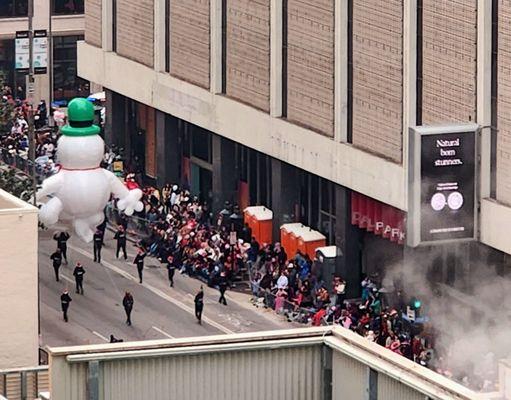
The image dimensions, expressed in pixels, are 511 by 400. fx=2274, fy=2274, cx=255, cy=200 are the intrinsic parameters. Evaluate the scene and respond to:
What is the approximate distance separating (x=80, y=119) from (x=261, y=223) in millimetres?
31430

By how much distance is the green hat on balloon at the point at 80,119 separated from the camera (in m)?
39.3

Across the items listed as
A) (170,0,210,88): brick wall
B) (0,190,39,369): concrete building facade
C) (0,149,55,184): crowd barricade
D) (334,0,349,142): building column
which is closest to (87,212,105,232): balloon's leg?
(0,190,39,369): concrete building facade

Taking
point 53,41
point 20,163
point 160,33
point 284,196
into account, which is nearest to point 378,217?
point 284,196

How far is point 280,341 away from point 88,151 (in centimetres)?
824

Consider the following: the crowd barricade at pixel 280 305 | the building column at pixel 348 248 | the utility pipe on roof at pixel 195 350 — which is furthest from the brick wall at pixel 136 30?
the utility pipe on roof at pixel 195 350

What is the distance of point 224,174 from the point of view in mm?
75312

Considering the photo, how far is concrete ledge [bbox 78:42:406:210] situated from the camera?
63000mm

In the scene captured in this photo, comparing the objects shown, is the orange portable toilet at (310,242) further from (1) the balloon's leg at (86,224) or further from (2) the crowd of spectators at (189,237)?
(1) the balloon's leg at (86,224)

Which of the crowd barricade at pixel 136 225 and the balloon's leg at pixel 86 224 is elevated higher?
the balloon's leg at pixel 86 224

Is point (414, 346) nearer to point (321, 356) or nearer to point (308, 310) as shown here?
point (308, 310)

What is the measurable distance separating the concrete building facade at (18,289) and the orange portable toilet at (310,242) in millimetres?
19232

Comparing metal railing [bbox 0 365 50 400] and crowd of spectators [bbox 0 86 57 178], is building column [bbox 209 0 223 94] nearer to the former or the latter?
crowd of spectators [bbox 0 86 57 178]

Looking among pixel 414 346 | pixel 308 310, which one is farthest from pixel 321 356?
pixel 308 310

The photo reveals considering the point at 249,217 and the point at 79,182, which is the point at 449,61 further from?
the point at 79,182
